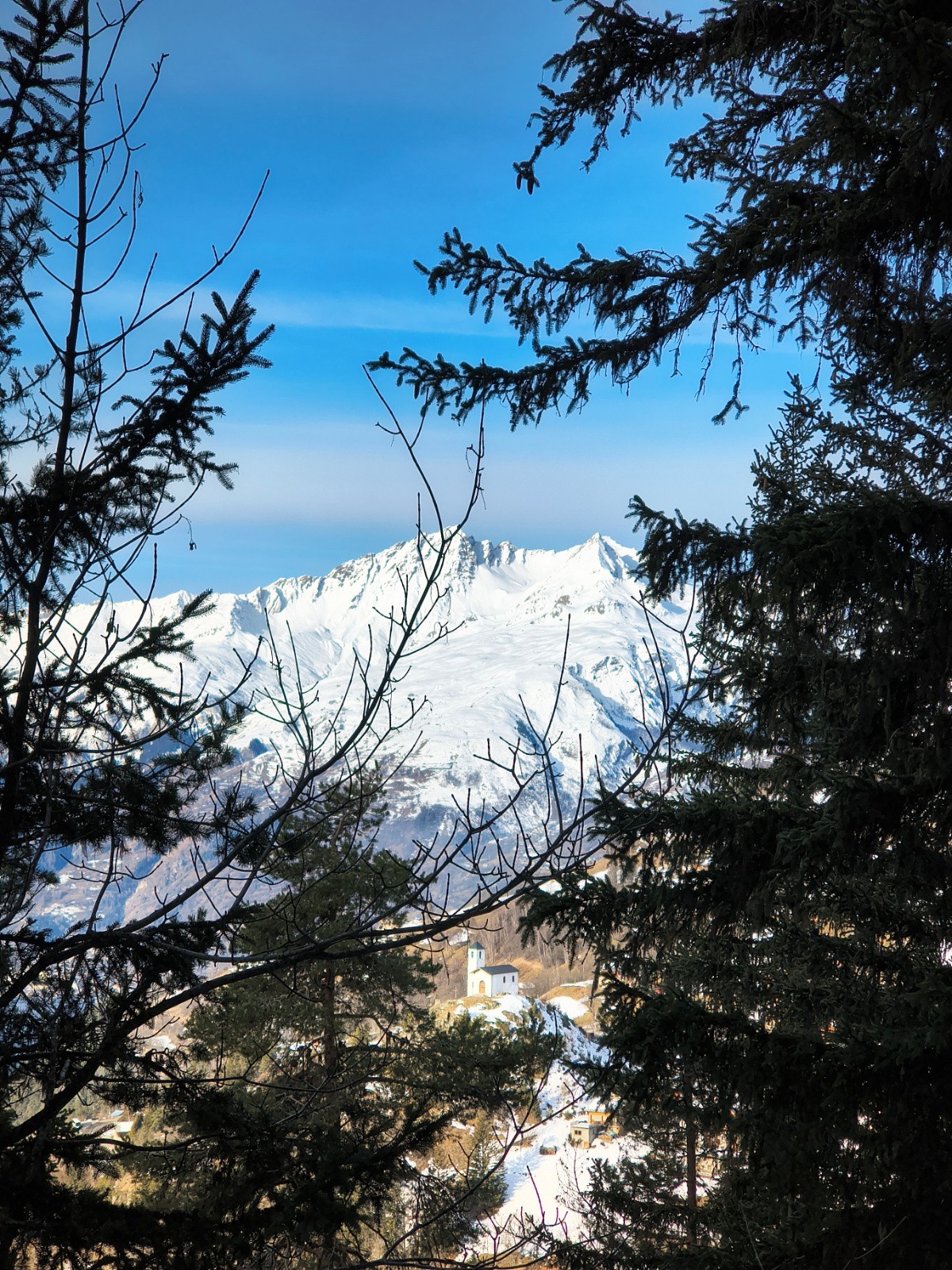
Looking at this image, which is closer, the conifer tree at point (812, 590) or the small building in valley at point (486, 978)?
the conifer tree at point (812, 590)

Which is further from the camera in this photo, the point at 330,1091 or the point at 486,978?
the point at 486,978

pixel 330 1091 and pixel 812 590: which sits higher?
pixel 812 590

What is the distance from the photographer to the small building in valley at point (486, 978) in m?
66.6

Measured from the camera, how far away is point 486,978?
2650 inches

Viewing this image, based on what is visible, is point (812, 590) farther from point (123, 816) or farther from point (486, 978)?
point (486, 978)

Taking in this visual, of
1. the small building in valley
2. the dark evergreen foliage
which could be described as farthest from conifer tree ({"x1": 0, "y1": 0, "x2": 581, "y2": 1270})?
the small building in valley

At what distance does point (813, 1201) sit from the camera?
12.5ft

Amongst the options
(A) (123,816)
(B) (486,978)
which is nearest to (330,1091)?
(A) (123,816)

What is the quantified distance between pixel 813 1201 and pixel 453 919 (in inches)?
101

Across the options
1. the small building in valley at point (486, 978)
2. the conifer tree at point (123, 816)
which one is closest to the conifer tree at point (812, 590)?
the conifer tree at point (123, 816)

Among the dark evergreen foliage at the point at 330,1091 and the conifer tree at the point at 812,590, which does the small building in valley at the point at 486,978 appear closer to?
the dark evergreen foliage at the point at 330,1091

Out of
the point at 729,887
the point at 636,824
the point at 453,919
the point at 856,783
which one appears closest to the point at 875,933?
the point at 729,887

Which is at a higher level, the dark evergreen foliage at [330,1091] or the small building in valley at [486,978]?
the small building in valley at [486,978]

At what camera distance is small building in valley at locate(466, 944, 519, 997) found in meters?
66.6
